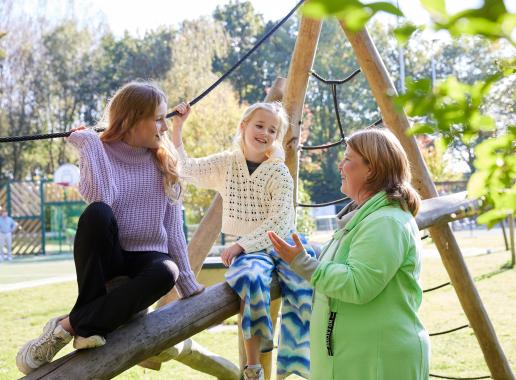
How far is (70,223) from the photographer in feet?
80.6

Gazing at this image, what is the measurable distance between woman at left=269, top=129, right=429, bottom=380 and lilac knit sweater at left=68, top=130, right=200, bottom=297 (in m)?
0.51

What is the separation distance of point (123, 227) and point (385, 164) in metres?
0.89

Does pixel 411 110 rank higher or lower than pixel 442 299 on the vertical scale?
higher

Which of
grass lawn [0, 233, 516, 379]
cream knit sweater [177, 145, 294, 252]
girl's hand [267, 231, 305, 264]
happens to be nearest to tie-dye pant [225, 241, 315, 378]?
cream knit sweater [177, 145, 294, 252]

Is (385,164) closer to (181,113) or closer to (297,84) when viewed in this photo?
(181,113)

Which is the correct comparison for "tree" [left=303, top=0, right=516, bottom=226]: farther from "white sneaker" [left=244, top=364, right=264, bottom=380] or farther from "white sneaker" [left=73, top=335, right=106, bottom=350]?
"white sneaker" [left=244, top=364, right=264, bottom=380]

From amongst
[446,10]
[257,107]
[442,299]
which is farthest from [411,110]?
[442,299]

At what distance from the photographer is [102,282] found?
2254 millimetres

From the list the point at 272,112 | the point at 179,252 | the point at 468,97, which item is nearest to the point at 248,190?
the point at 272,112

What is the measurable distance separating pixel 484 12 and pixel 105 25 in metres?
37.2

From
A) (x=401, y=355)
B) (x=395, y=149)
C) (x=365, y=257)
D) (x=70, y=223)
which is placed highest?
(x=395, y=149)

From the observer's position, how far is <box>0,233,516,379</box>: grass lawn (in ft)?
18.2

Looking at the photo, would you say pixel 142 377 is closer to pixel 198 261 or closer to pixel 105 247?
pixel 198 261

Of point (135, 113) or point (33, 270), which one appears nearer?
point (135, 113)
